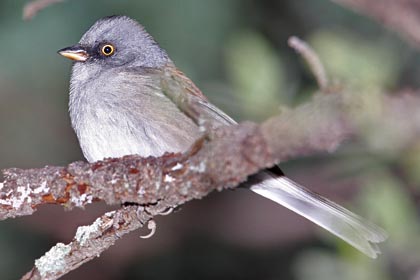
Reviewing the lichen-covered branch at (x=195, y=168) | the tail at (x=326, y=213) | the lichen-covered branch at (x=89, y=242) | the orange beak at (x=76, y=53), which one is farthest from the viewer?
the orange beak at (x=76, y=53)

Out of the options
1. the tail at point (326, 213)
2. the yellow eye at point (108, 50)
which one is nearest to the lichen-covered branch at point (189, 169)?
the tail at point (326, 213)

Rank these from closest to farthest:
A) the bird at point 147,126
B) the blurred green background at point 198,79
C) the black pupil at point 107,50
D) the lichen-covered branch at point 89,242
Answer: the lichen-covered branch at point 89,242 < the bird at point 147,126 < the black pupil at point 107,50 < the blurred green background at point 198,79

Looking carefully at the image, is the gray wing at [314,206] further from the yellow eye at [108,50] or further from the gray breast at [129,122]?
the yellow eye at [108,50]

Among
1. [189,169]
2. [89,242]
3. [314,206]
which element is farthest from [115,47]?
[189,169]

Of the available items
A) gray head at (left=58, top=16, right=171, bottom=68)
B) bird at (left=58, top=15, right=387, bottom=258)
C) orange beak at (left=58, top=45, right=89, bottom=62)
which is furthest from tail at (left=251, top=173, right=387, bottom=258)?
orange beak at (left=58, top=45, right=89, bottom=62)

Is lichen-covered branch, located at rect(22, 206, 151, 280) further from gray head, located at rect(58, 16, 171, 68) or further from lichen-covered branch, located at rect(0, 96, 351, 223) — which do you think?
gray head, located at rect(58, 16, 171, 68)

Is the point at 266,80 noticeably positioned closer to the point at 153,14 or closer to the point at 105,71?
the point at 105,71
